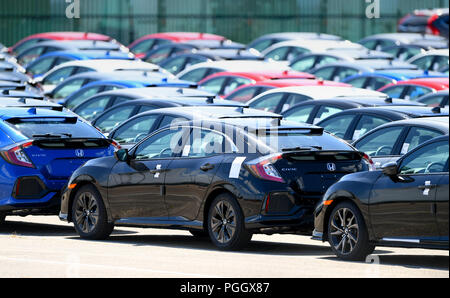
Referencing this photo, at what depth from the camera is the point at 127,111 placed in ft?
66.5

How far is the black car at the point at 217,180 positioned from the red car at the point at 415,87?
9.92 metres

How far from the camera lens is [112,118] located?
20484 mm

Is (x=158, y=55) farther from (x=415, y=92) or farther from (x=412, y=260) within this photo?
(x=412, y=260)

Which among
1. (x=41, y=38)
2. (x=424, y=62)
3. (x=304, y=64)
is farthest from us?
(x=41, y=38)

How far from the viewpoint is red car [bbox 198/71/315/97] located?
26531 millimetres

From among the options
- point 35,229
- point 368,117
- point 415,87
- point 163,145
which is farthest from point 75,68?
point 163,145

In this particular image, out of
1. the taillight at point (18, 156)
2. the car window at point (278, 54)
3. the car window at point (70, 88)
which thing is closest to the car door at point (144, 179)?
the taillight at point (18, 156)

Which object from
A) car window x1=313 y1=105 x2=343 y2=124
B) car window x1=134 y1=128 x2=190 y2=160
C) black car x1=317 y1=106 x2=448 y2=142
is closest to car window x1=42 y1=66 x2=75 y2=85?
car window x1=313 y1=105 x2=343 y2=124

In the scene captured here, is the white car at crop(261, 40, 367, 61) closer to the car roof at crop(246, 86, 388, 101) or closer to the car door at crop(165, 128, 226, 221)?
the car roof at crop(246, 86, 388, 101)

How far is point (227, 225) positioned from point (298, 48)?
69.2 feet

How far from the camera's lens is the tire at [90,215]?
15577 millimetres

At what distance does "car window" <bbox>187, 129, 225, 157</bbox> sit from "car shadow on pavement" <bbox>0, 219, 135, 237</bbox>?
225 centimetres
